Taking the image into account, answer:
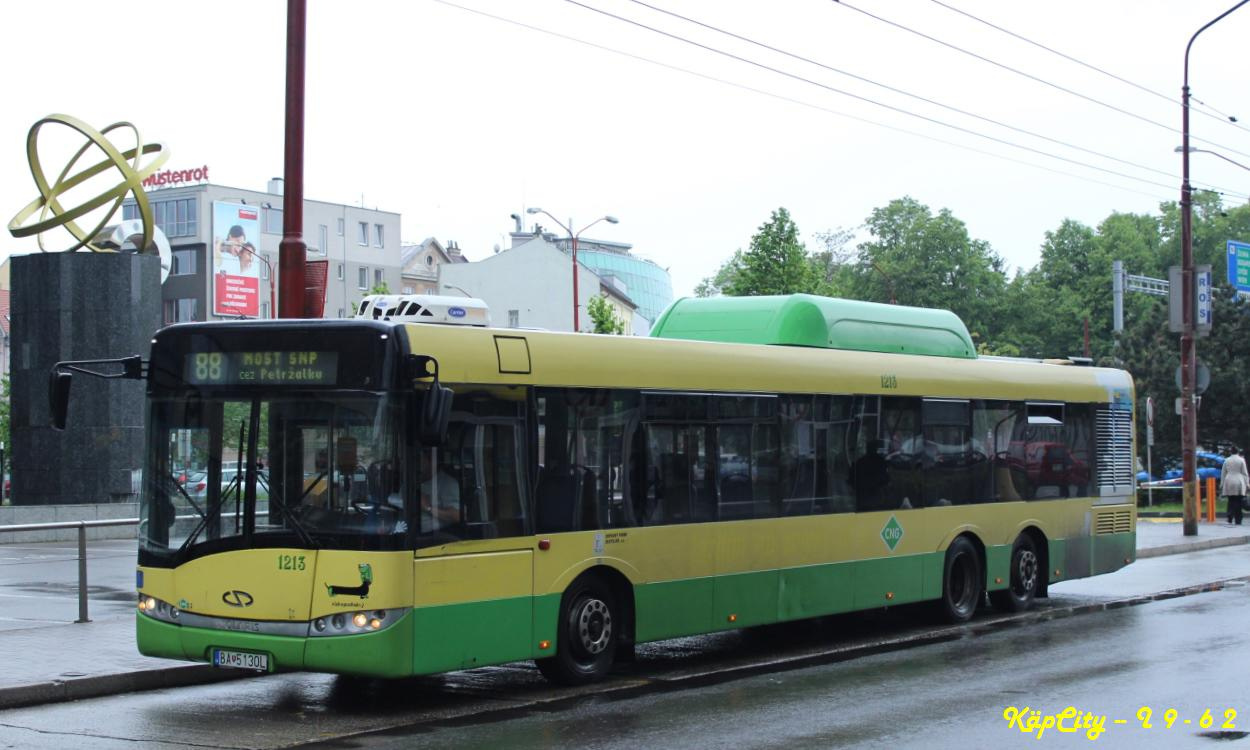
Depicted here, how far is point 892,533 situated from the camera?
49.2 feet

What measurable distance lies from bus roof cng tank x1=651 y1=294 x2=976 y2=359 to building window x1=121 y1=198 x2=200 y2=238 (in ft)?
284

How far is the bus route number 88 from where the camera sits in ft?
34.4

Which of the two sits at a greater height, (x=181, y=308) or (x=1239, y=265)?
(x=181, y=308)

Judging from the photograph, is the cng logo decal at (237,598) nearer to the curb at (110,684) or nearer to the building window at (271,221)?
the curb at (110,684)

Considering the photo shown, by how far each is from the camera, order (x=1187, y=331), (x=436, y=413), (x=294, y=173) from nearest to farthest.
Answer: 1. (x=436, y=413)
2. (x=294, y=173)
3. (x=1187, y=331)

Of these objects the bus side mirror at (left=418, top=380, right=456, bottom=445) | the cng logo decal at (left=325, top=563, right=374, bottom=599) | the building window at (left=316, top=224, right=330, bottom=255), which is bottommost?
the cng logo decal at (left=325, top=563, right=374, bottom=599)

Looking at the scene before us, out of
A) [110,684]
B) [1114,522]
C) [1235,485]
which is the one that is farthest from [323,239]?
[110,684]

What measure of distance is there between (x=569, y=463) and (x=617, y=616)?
140 centimetres

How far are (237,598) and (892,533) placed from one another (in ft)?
23.5

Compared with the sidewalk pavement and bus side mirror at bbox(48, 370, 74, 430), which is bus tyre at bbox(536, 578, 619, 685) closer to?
the sidewalk pavement

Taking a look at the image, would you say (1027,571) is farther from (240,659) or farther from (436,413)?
(240,659)

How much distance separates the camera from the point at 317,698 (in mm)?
11133

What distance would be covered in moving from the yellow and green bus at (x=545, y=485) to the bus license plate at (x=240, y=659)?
21 mm

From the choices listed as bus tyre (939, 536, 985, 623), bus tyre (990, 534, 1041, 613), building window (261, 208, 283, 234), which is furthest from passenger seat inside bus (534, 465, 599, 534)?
building window (261, 208, 283, 234)
